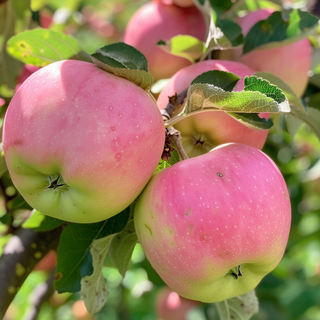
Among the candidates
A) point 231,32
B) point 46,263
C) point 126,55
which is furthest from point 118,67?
point 46,263

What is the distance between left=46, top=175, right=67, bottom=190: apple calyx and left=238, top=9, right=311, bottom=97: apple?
58cm

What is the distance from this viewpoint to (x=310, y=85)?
1.31 meters

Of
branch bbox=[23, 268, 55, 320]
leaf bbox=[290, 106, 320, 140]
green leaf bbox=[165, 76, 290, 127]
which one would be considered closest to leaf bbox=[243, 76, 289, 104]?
green leaf bbox=[165, 76, 290, 127]

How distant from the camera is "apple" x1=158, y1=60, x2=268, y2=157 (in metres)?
0.80

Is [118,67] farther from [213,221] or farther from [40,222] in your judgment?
[40,222]

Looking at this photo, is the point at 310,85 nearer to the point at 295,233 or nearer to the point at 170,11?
the point at 170,11

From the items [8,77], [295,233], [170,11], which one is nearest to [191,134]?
[170,11]

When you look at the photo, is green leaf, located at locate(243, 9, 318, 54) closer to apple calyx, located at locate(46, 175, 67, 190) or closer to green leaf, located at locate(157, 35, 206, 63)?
green leaf, located at locate(157, 35, 206, 63)

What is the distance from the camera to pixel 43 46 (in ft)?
2.74

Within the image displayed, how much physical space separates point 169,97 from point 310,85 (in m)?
0.74

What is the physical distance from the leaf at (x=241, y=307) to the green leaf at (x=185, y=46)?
1.93 feet

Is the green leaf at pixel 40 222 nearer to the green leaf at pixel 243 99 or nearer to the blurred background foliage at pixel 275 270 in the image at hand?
the blurred background foliage at pixel 275 270

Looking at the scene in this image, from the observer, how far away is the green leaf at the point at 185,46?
0.87 meters

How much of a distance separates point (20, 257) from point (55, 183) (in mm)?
418
